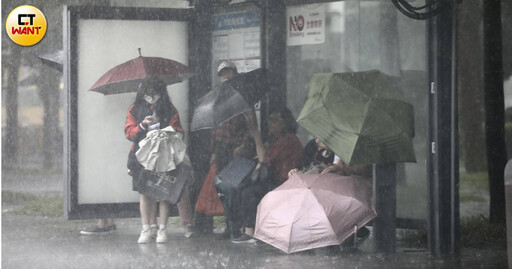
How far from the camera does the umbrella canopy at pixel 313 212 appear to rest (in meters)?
8.17

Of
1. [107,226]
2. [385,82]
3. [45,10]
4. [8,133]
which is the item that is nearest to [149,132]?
[107,226]

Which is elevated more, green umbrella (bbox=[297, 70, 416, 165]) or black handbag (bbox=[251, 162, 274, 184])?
green umbrella (bbox=[297, 70, 416, 165])

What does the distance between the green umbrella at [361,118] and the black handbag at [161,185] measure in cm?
168

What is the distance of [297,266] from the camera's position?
8148 mm

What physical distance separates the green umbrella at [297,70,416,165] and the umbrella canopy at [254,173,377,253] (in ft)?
1.24

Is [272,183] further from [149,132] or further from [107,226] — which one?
[107,226]

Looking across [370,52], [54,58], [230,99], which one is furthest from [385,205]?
[54,58]

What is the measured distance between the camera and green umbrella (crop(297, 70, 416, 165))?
27.1 ft

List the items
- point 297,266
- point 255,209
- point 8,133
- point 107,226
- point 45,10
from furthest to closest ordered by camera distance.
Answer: point 8,133 < point 45,10 < point 107,226 < point 255,209 < point 297,266

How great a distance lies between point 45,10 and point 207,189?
10166 mm

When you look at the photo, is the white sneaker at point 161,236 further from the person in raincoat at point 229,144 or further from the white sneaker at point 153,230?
the person in raincoat at point 229,144

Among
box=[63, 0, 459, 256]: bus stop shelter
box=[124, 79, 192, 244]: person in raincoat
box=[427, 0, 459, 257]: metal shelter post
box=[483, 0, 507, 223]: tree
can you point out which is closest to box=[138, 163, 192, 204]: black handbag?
box=[124, 79, 192, 244]: person in raincoat

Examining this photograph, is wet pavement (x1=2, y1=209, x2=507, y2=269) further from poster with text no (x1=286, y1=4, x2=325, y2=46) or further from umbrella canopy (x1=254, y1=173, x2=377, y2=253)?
poster with text no (x1=286, y1=4, x2=325, y2=46)

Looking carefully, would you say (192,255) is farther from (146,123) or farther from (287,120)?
(287,120)
